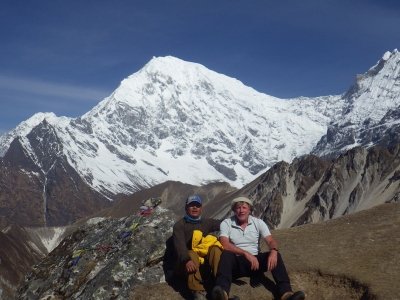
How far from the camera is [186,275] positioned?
45.5ft

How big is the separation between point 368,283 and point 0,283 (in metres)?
109

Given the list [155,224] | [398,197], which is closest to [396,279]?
[155,224]

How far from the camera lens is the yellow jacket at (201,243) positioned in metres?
13.9

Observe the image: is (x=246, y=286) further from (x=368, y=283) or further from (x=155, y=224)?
(x=155, y=224)

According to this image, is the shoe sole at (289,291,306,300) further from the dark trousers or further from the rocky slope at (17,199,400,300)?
the rocky slope at (17,199,400,300)

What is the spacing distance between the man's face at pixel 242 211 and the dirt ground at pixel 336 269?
171cm

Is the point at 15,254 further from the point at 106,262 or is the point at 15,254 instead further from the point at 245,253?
the point at 245,253

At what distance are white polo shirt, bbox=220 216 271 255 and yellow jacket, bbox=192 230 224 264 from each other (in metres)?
0.38

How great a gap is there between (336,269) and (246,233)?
274cm

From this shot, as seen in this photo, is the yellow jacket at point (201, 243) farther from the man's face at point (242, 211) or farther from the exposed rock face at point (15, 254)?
the exposed rock face at point (15, 254)

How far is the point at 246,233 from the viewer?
13.8m

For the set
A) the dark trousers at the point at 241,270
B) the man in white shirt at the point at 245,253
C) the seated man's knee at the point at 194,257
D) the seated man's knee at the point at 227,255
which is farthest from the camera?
the seated man's knee at the point at 194,257

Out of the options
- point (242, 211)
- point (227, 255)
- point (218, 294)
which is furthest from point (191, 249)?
point (218, 294)

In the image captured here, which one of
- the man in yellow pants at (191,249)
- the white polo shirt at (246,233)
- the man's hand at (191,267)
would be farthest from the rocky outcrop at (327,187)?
the man's hand at (191,267)
